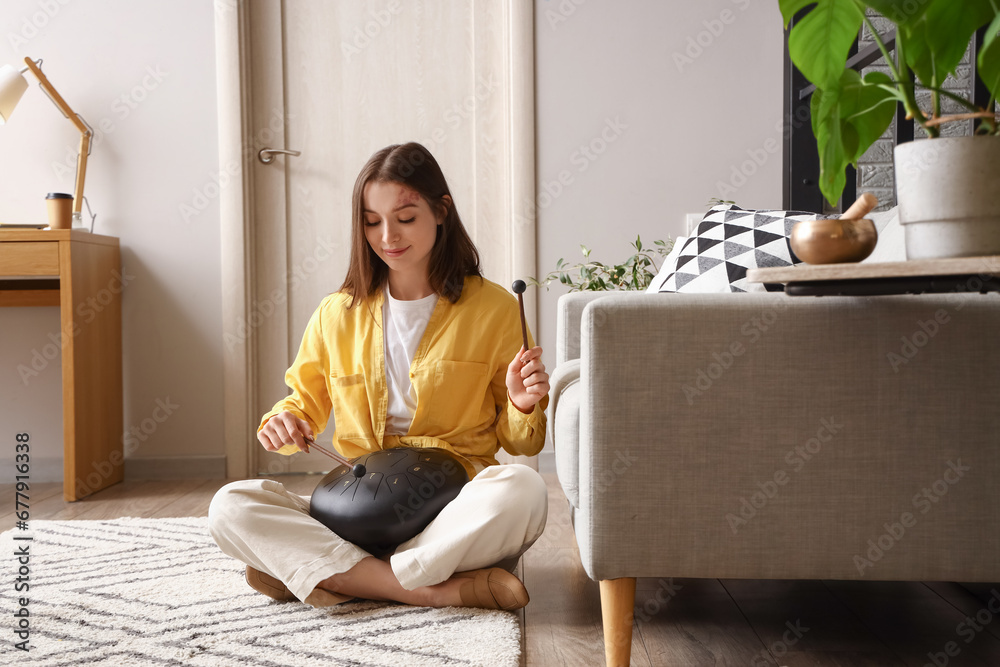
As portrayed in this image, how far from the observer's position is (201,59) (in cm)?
253

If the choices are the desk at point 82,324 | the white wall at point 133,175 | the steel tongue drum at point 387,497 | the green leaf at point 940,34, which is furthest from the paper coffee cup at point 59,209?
the green leaf at point 940,34

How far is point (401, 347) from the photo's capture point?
1.47 meters

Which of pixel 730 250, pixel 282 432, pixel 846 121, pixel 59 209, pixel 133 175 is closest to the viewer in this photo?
pixel 846 121

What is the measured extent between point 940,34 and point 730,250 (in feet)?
2.45

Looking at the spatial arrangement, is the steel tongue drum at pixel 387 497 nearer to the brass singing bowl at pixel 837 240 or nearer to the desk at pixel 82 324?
the brass singing bowl at pixel 837 240

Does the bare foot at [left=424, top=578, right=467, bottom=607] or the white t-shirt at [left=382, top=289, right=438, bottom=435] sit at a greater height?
the white t-shirt at [left=382, top=289, right=438, bottom=435]

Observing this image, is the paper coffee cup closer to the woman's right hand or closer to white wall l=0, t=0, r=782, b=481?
white wall l=0, t=0, r=782, b=481

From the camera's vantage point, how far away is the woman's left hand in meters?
1.25

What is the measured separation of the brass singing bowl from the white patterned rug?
64cm

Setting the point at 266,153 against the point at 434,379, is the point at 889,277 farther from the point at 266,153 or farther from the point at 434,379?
the point at 266,153

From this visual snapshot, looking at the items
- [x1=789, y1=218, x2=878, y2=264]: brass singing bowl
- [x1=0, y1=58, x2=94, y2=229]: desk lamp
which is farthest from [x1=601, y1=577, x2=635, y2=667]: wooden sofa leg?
[x1=0, y1=58, x2=94, y2=229]: desk lamp

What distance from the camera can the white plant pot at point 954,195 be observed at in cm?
83

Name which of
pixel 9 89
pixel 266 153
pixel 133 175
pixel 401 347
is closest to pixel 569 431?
pixel 401 347

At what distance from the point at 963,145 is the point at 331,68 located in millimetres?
2139
